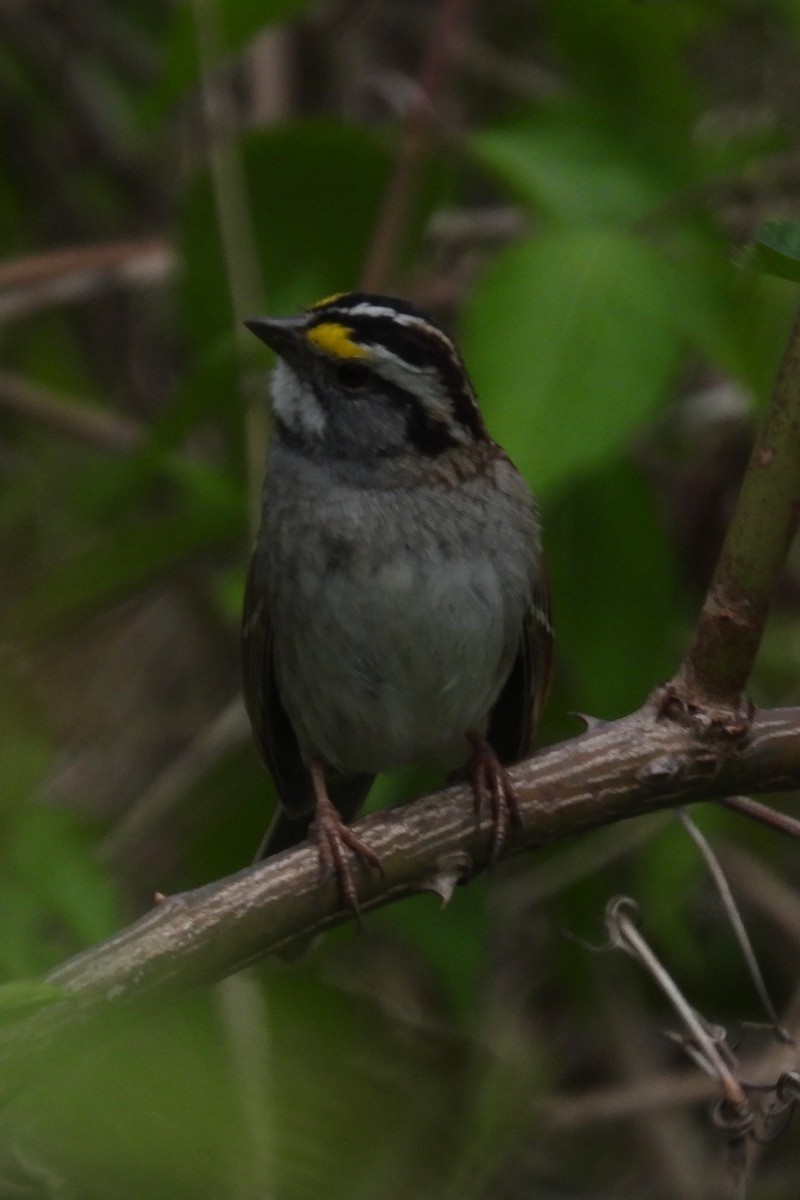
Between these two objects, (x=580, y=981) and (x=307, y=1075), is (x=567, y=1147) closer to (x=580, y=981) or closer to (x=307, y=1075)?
(x=580, y=981)

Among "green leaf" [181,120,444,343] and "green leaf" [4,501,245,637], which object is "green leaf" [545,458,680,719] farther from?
"green leaf" [181,120,444,343]

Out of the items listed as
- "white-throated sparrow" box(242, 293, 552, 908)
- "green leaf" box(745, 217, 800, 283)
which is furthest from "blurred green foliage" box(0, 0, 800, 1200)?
"white-throated sparrow" box(242, 293, 552, 908)

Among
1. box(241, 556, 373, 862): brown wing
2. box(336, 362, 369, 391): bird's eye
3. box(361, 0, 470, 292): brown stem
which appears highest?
box(361, 0, 470, 292): brown stem

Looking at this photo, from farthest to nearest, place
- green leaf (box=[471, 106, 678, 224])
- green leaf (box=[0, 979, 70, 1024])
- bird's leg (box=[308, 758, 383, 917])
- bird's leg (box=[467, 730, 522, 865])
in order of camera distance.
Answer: green leaf (box=[471, 106, 678, 224]), bird's leg (box=[467, 730, 522, 865]), bird's leg (box=[308, 758, 383, 917]), green leaf (box=[0, 979, 70, 1024])

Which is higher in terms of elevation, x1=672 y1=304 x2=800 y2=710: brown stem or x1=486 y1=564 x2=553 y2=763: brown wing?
x1=672 y1=304 x2=800 y2=710: brown stem

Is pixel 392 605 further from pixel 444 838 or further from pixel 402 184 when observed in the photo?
pixel 402 184

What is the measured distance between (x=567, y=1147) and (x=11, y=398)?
7.77 ft

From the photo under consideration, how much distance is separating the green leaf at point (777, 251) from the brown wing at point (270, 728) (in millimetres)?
1616

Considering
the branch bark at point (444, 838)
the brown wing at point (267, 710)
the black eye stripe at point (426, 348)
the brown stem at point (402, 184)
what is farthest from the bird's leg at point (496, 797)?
the brown stem at point (402, 184)

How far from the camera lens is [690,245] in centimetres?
339

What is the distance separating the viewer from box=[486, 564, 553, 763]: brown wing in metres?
3.20

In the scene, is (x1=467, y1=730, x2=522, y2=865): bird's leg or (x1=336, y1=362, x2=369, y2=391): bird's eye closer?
(x1=467, y1=730, x2=522, y2=865): bird's leg

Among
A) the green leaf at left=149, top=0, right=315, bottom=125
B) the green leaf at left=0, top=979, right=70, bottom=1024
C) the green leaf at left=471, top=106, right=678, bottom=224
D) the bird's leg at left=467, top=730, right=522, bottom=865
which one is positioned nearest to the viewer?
the green leaf at left=0, top=979, right=70, bottom=1024

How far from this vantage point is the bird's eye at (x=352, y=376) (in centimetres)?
315
